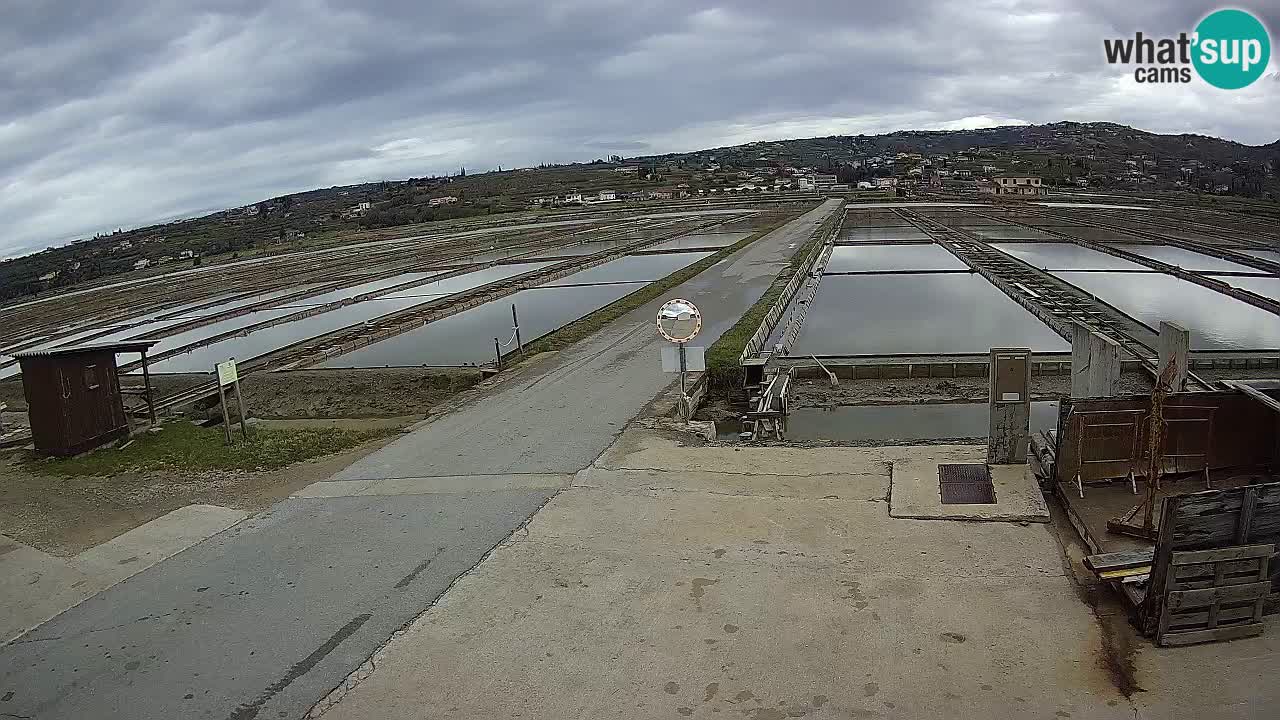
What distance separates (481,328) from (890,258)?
59.8ft

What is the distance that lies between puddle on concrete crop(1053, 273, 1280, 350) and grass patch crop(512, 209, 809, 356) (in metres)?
12.0

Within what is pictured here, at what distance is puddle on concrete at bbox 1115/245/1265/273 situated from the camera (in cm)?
2689

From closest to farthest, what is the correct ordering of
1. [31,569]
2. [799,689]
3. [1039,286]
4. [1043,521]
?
[799,689] → [1043,521] → [31,569] → [1039,286]

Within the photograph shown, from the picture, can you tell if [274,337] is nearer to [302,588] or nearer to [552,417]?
[552,417]

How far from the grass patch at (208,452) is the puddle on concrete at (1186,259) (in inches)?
1085

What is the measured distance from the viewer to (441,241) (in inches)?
2088

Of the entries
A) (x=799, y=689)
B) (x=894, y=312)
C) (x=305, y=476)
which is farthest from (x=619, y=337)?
(x=799, y=689)

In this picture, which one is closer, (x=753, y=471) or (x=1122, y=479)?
(x=1122, y=479)

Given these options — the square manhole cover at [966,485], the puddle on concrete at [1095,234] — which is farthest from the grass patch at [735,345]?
the puddle on concrete at [1095,234]

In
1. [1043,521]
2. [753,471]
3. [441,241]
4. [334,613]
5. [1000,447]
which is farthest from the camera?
[441,241]

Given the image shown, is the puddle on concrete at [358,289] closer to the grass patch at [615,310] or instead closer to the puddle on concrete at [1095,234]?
the grass patch at [615,310]

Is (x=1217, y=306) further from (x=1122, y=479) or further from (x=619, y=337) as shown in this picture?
(x=1122, y=479)

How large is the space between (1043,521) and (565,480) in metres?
4.45

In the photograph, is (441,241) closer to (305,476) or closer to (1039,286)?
(1039,286)
